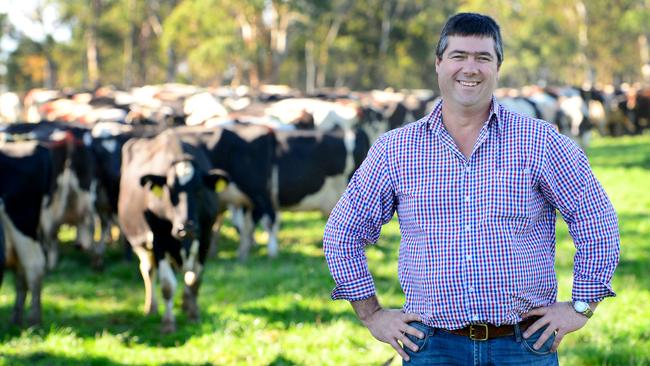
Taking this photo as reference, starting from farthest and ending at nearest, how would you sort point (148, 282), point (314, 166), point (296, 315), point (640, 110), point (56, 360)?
point (640, 110)
point (314, 166)
point (148, 282)
point (296, 315)
point (56, 360)

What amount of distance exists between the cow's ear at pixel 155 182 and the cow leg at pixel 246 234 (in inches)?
143

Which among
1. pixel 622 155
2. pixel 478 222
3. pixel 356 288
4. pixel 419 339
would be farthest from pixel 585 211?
pixel 622 155

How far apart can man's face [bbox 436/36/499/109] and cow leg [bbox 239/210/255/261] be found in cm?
884

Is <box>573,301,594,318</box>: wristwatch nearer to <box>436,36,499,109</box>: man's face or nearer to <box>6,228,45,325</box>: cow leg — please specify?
<box>436,36,499,109</box>: man's face

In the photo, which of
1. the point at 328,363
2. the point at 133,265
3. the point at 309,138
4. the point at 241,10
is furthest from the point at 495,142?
the point at 241,10

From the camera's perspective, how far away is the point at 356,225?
331 cm

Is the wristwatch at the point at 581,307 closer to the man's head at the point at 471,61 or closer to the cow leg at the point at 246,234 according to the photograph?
the man's head at the point at 471,61

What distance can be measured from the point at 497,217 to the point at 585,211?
1.00 feet

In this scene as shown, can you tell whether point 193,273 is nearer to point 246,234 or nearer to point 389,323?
point 246,234

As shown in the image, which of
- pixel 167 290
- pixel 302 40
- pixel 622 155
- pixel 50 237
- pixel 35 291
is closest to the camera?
pixel 167 290

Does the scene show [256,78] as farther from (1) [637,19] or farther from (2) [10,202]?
(2) [10,202]

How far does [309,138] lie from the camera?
1301 centimetres

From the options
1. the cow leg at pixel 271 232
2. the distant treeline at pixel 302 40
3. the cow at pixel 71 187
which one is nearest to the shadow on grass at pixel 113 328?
the cow at pixel 71 187

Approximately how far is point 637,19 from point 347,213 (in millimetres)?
54791
